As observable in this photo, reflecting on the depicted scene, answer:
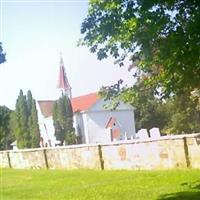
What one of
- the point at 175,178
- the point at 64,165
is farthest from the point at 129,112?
the point at 175,178

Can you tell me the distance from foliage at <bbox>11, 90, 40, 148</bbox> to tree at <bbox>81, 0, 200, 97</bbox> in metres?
55.4

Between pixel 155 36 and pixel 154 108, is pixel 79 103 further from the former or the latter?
pixel 155 36

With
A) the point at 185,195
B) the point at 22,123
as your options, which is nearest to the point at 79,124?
the point at 22,123

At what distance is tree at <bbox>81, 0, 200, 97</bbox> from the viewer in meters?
11.1

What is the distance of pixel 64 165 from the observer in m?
28.7

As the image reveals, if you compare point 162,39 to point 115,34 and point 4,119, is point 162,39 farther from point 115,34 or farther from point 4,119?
point 4,119

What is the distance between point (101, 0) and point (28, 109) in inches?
2361

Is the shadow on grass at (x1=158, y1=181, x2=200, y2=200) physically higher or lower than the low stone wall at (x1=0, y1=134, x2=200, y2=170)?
lower

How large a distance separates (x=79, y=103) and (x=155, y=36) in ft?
206

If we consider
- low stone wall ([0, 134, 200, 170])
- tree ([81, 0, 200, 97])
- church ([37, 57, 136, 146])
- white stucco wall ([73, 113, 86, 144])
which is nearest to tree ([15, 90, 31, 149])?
church ([37, 57, 136, 146])

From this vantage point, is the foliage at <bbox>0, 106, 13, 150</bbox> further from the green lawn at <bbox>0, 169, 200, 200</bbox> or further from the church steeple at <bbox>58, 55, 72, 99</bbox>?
the green lawn at <bbox>0, 169, 200, 200</bbox>

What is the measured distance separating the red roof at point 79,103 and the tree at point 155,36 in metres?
55.8

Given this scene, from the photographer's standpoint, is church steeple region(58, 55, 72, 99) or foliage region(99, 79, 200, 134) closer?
foliage region(99, 79, 200, 134)

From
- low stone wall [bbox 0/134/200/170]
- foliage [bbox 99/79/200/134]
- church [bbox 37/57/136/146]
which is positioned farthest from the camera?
church [bbox 37/57/136/146]
